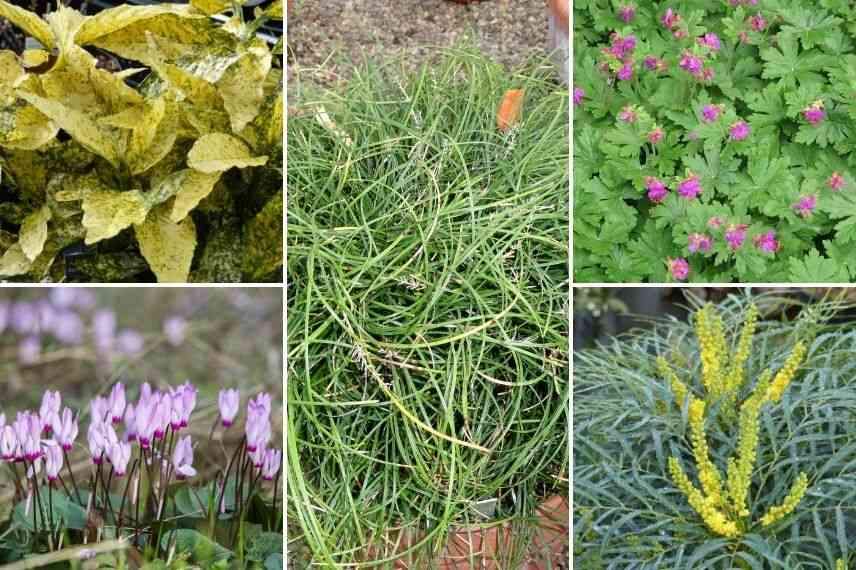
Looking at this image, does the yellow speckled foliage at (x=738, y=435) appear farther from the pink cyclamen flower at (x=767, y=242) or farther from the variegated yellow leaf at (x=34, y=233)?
the variegated yellow leaf at (x=34, y=233)

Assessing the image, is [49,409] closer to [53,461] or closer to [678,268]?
[53,461]

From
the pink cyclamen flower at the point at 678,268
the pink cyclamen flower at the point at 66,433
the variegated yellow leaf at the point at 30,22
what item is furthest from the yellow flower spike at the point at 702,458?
the variegated yellow leaf at the point at 30,22

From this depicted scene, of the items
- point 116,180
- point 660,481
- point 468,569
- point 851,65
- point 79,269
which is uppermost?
point 851,65

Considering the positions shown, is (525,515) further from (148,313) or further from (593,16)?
(593,16)

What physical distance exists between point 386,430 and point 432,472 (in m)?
0.09

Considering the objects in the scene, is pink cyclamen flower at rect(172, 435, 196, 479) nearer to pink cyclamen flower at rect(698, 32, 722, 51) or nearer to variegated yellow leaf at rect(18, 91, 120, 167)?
variegated yellow leaf at rect(18, 91, 120, 167)

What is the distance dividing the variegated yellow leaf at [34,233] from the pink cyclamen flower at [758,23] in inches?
50.4

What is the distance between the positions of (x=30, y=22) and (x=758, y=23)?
4.14ft

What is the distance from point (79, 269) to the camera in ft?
4.68

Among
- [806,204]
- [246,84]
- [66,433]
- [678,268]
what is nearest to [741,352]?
[678,268]

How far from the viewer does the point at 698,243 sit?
5.24 ft

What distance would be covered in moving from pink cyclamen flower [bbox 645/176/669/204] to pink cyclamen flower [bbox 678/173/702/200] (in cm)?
3

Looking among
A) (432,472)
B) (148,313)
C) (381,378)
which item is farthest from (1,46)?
(432,472)

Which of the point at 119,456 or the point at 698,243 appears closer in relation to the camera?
the point at 119,456
